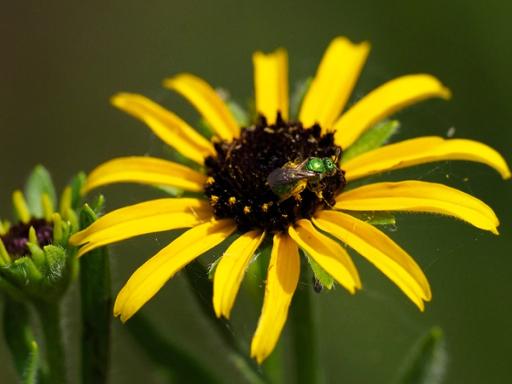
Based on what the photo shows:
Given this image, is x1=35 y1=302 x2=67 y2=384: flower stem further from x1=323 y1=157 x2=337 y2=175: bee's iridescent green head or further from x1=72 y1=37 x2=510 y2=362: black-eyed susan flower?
x1=323 y1=157 x2=337 y2=175: bee's iridescent green head

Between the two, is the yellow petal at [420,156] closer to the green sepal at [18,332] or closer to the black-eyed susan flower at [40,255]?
the black-eyed susan flower at [40,255]

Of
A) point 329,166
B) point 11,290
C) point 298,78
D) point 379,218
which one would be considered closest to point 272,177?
point 329,166

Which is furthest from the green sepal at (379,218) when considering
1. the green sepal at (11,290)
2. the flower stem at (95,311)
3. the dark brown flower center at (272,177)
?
the green sepal at (11,290)

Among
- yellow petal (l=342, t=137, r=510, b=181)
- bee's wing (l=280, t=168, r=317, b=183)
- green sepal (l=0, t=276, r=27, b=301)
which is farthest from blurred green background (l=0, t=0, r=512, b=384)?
yellow petal (l=342, t=137, r=510, b=181)

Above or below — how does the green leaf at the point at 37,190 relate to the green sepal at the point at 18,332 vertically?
above

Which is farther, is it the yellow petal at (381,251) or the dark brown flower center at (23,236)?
the dark brown flower center at (23,236)

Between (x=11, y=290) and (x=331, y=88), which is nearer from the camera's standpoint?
(x=11, y=290)

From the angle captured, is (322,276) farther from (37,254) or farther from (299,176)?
(37,254)
